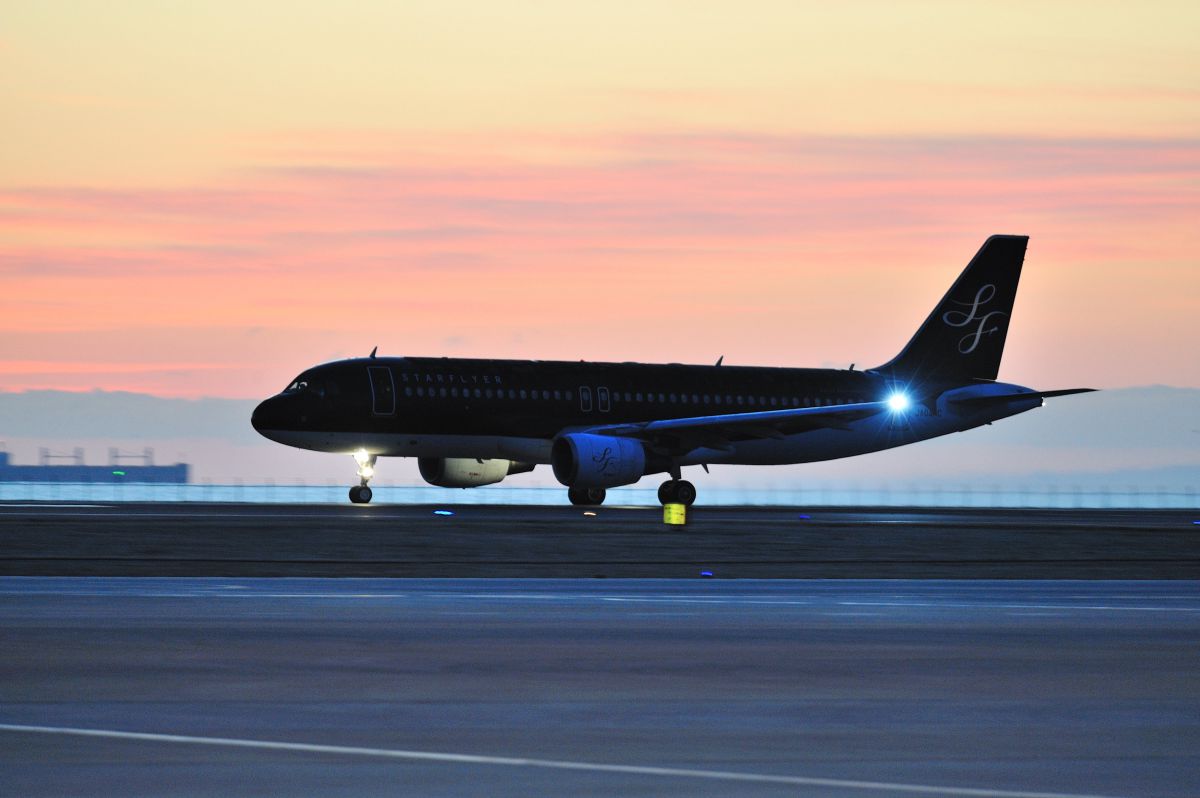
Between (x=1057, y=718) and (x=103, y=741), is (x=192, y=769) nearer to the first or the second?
(x=103, y=741)

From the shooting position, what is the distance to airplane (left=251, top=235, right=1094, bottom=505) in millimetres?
56719

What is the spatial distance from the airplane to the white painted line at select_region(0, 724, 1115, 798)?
44.6 m

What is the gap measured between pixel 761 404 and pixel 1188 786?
180ft

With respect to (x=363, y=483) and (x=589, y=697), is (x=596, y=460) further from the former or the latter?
(x=589, y=697)

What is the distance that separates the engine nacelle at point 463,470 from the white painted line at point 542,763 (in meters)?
48.9

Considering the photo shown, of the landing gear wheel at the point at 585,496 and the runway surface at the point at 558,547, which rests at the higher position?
the runway surface at the point at 558,547

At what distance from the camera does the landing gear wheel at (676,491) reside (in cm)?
6100

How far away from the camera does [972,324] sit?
71000 millimetres

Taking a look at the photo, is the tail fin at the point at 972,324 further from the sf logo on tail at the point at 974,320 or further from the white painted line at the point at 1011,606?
the white painted line at the point at 1011,606

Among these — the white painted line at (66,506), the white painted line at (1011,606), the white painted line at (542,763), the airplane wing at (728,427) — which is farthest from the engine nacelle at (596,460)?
the white painted line at (542,763)

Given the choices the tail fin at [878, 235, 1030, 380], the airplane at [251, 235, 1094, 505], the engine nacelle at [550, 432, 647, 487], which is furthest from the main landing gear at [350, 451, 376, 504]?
the tail fin at [878, 235, 1030, 380]

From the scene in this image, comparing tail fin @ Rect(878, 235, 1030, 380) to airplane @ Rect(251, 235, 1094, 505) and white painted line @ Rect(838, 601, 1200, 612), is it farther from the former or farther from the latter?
white painted line @ Rect(838, 601, 1200, 612)

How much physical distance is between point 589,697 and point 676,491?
47.3 metres

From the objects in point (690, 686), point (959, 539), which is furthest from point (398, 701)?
point (959, 539)
